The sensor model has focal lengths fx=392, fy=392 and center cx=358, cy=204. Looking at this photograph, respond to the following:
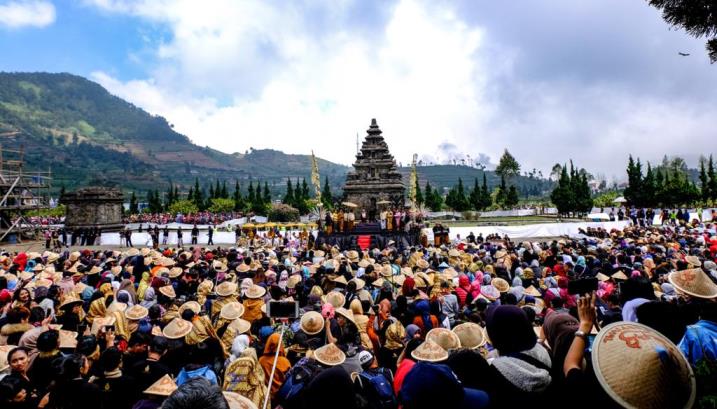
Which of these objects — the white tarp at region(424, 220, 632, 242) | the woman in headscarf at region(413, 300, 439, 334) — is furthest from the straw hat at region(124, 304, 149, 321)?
the white tarp at region(424, 220, 632, 242)

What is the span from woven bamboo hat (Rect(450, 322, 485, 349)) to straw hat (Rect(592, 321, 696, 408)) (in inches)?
102

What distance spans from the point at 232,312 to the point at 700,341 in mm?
6549

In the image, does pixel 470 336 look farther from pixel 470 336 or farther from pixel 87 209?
pixel 87 209

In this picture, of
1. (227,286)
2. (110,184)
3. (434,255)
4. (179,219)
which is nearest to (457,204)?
(179,219)

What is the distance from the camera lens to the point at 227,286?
824cm

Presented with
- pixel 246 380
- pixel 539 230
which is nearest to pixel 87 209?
pixel 539 230

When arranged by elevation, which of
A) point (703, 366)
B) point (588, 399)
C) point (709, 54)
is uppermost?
point (709, 54)

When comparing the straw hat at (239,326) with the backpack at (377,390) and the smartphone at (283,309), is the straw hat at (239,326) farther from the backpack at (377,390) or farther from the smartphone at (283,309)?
the backpack at (377,390)

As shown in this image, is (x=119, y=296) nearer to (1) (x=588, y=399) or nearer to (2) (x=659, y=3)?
(1) (x=588, y=399)

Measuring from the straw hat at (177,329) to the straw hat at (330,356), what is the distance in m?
2.16

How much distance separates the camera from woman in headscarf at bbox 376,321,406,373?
20.0ft

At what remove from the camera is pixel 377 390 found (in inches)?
172

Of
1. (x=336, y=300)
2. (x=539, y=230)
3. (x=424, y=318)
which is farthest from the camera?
(x=539, y=230)

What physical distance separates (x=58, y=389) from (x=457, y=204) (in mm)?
70033
